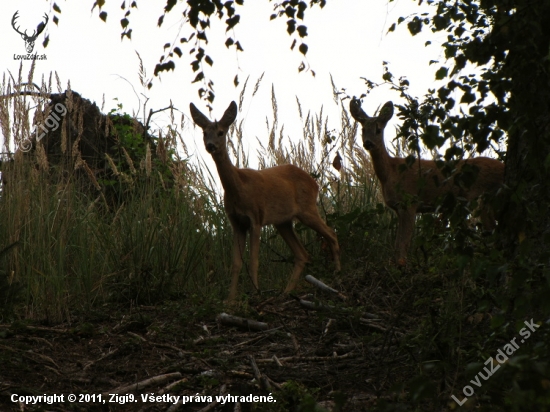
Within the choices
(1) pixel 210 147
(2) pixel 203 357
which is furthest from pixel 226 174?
(2) pixel 203 357

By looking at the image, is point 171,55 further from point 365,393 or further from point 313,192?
point 313,192

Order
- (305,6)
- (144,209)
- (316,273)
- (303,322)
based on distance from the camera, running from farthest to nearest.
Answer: (316,273)
(144,209)
(303,322)
(305,6)

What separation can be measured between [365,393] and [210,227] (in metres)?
4.00

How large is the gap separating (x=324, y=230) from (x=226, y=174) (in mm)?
1191

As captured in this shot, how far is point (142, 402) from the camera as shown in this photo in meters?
3.87

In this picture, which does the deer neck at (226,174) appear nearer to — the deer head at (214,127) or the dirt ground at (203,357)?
the deer head at (214,127)

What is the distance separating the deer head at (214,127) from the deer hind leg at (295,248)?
1036mm

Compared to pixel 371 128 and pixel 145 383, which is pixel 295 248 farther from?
pixel 145 383

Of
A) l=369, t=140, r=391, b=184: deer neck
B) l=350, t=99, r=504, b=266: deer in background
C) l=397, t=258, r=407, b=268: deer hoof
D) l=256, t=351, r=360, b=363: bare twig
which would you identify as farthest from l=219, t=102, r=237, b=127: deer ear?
l=256, t=351, r=360, b=363: bare twig

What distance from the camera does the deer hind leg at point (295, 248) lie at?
7225 mm

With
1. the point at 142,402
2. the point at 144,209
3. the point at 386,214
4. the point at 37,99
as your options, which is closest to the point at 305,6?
the point at 142,402

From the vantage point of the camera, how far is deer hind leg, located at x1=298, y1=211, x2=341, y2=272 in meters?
7.63

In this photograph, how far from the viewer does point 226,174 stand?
7.32 m

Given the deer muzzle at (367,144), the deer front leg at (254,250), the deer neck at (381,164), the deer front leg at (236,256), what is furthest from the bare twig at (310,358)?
the deer neck at (381,164)
